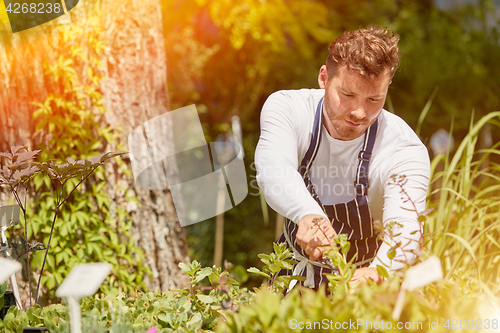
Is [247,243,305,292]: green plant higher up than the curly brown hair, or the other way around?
the curly brown hair

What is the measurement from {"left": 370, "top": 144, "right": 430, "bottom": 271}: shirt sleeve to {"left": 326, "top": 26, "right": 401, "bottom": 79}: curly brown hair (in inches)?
10.7

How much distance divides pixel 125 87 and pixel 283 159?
1310mm

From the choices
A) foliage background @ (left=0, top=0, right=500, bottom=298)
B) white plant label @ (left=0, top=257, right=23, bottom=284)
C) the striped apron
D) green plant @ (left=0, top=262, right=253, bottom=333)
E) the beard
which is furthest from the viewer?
foliage background @ (left=0, top=0, right=500, bottom=298)

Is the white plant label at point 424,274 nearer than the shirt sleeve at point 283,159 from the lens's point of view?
Yes

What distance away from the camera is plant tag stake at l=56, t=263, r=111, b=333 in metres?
0.63

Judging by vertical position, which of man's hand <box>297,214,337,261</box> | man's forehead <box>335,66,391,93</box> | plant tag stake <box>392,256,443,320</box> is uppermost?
man's forehead <box>335,66,391,93</box>

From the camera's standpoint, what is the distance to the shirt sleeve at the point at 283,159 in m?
1.08

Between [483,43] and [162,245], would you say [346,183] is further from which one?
[483,43]

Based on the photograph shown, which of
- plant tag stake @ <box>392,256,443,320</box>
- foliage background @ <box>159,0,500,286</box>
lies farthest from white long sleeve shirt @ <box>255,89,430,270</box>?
foliage background @ <box>159,0,500,286</box>

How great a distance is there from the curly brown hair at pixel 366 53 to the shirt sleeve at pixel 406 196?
27 cm

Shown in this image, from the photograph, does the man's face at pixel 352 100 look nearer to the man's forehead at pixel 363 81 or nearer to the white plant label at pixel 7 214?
the man's forehead at pixel 363 81

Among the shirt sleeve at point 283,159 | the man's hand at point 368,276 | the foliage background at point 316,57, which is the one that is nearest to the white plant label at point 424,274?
the man's hand at point 368,276

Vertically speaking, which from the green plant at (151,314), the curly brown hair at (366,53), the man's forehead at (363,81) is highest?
the curly brown hair at (366,53)

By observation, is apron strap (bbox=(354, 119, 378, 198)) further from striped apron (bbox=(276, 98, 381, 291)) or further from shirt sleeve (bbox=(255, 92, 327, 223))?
shirt sleeve (bbox=(255, 92, 327, 223))
